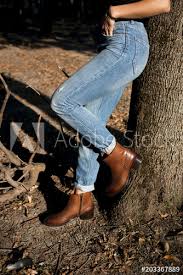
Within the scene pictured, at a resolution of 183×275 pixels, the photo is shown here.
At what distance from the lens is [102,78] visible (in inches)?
122

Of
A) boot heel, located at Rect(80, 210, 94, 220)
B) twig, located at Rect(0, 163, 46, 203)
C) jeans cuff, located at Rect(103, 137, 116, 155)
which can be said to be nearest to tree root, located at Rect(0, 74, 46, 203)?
twig, located at Rect(0, 163, 46, 203)

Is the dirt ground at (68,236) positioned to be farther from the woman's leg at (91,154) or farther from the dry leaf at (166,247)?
the woman's leg at (91,154)

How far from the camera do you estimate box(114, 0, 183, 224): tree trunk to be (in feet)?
10.6

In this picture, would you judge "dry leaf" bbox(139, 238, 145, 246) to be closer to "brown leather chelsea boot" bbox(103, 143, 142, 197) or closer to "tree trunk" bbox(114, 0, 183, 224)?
"tree trunk" bbox(114, 0, 183, 224)

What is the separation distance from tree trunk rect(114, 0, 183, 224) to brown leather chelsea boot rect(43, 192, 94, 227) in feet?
0.87

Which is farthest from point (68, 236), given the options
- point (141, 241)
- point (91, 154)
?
point (91, 154)

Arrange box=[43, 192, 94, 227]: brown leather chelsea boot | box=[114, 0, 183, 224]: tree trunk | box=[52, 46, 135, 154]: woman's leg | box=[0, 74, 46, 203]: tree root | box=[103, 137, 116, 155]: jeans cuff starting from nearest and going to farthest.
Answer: box=[52, 46, 135, 154]: woman's leg
box=[114, 0, 183, 224]: tree trunk
box=[103, 137, 116, 155]: jeans cuff
box=[43, 192, 94, 227]: brown leather chelsea boot
box=[0, 74, 46, 203]: tree root

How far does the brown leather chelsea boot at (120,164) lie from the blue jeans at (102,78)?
8 centimetres

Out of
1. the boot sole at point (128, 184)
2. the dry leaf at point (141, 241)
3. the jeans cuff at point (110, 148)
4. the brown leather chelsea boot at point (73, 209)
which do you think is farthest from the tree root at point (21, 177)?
the dry leaf at point (141, 241)

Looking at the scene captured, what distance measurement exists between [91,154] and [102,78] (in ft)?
2.24

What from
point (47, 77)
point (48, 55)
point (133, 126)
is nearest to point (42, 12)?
point (48, 55)

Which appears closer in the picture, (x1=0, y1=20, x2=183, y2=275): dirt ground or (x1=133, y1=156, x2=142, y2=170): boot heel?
(x1=0, y1=20, x2=183, y2=275): dirt ground

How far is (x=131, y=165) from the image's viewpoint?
3430 mm

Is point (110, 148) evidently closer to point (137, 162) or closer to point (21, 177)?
point (137, 162)
